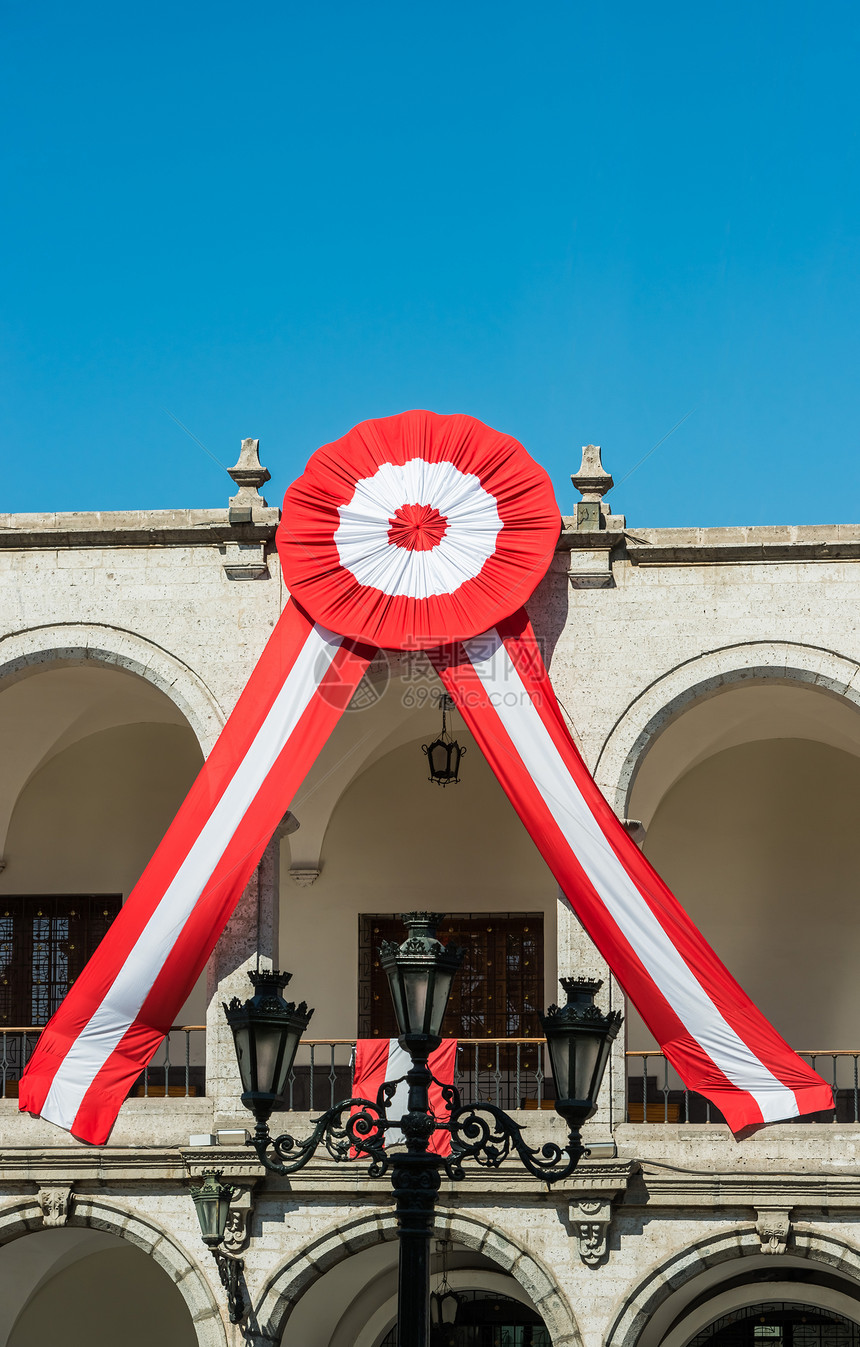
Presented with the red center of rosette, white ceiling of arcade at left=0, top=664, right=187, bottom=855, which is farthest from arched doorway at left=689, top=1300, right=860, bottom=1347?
the red center of rosette

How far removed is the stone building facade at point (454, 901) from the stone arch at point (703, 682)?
24 millimetres

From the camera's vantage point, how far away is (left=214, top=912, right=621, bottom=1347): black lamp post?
6879 mm

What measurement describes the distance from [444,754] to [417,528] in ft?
11.0

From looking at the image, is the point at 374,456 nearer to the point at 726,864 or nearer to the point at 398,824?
the point at 398,824

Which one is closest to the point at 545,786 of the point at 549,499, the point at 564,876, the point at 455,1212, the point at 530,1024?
the point at 564,876

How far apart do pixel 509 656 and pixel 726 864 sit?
15.0 ft

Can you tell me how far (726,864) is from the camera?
1595 centimetres

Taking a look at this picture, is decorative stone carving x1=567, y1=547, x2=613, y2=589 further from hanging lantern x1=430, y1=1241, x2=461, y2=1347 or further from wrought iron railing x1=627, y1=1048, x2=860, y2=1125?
hanging lantern x1=430, y1=1241, x2=461, y2=1347

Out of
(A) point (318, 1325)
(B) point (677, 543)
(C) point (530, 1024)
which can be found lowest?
(A) point (318, 1325)

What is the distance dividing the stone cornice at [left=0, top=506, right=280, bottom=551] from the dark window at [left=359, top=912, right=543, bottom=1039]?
4.50 meters

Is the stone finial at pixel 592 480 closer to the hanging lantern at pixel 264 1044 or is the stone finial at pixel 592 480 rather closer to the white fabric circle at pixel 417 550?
the white fabric circle at pixel 417 550

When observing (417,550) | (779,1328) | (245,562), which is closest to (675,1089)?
(779,1328)

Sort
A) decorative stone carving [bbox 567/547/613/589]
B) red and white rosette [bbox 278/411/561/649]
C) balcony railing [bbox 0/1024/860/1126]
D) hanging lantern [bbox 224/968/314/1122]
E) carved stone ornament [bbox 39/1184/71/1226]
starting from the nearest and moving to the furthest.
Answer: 1. hanging lantern [bbox 224/968/314/1122]
2. carved stone ornament [bbox 39/1184/71/1226]
3. red and white rosette [bbox 278/411/561/649]
4. decorative stone carving [bbox 567/547/613/589]
5. balcony railing [bbox 0/1024/860/1126]

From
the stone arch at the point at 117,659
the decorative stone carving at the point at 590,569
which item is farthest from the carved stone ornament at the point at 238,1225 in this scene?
the decorative stone carving at the point at 590,569
